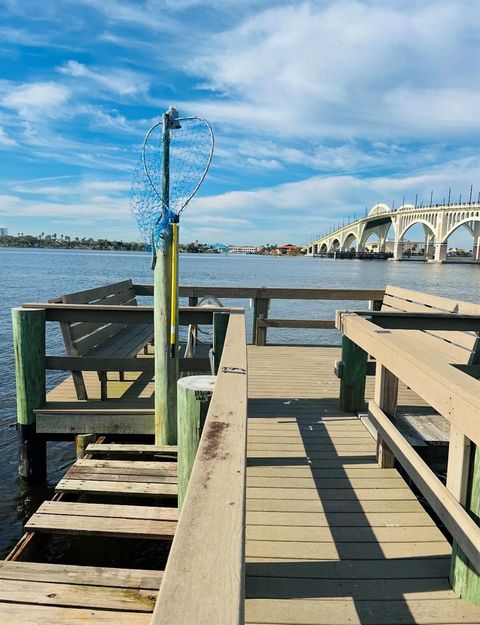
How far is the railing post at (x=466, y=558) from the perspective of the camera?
2.01m

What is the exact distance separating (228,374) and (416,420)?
2.45 metres

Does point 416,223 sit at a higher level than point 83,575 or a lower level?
higher

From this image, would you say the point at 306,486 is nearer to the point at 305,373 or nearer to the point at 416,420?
the point at 416,420

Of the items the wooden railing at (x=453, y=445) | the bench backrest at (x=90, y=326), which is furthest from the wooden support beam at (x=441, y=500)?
the bench backrest at (x=90, y=326)

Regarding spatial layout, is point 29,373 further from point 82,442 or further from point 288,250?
point 288,250

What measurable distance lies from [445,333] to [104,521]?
4.02 meters

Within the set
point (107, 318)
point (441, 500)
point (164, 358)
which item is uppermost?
point (107, 318)

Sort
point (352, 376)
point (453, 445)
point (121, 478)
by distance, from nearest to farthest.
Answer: point (453, 445), point (121, 478), point (352, 376)

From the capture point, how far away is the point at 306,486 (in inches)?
134

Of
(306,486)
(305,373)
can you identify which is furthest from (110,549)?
(305,373)

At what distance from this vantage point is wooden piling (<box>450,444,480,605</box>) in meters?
2.01

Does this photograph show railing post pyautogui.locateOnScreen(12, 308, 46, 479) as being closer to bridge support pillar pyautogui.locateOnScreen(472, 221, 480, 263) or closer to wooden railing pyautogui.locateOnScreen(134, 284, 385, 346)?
wooden railing pyautogui.locateOnScreen(134, 284, 385, 346)

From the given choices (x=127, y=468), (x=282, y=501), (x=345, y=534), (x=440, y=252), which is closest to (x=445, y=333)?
(x=282, y=501)

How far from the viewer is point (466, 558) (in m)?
2.20
